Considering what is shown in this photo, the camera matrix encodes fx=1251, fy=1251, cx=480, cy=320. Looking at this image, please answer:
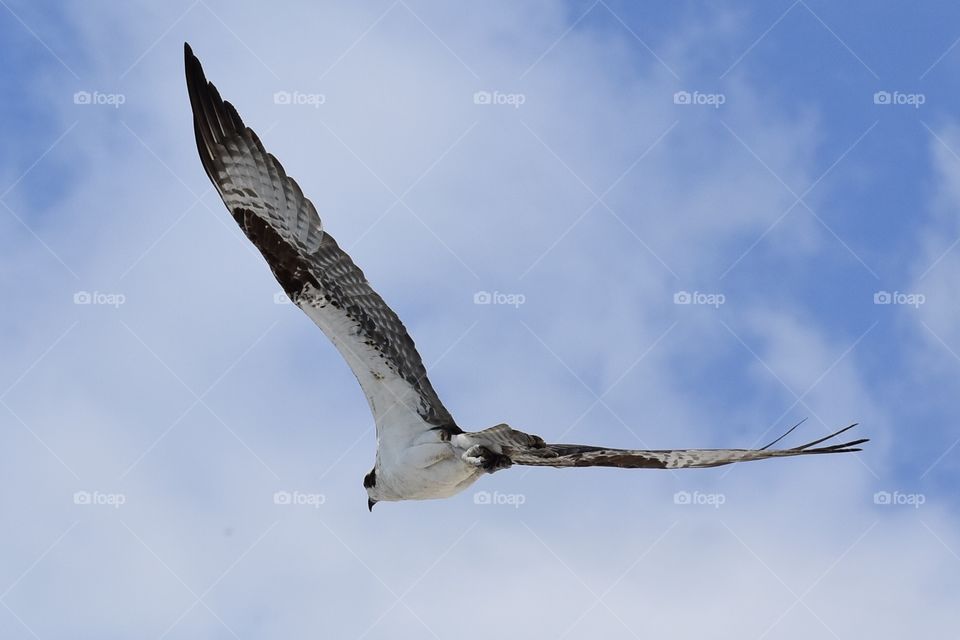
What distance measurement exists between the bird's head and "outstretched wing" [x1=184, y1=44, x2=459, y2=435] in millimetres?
→ 797

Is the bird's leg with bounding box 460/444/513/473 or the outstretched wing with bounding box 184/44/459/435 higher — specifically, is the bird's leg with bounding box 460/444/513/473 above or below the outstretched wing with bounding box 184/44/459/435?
below

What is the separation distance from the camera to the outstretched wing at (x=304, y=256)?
1378cm

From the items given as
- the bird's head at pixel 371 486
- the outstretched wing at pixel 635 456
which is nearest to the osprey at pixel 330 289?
the bird's head at pixel 371 486

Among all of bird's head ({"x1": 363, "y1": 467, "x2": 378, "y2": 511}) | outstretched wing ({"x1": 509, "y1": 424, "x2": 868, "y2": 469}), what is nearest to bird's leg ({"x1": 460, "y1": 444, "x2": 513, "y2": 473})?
outstretched wing ({"x1": 509, "y1": 424, "x2": 868, "y2": 469})

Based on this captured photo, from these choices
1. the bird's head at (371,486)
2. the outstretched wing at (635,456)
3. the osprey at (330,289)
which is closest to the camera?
the outstretched wing at (635,456)

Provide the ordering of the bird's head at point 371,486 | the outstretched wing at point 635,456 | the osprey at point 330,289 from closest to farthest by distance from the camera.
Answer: the outstretched wing at point 635,456 < the osprey at point 330,289 < the bird's head at point 371,486

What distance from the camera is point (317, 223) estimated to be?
45.6 ft

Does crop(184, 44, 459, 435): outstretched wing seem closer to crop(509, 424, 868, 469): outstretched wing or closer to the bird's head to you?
the bird's head

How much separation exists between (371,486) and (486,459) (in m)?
3.08

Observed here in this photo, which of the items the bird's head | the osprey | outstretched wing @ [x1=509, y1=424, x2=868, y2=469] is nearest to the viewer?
outstretched wing @ [x1=509, y1=424, x2=868, y2=469]

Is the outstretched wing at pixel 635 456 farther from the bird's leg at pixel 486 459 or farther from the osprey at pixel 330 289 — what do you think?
the osprey at pixel 330 289

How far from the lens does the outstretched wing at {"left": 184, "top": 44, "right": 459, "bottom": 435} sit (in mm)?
13781

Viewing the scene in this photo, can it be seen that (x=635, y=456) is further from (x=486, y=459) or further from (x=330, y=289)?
(x=330, y=289)

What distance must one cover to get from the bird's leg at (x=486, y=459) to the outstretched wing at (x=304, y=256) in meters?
1.75
